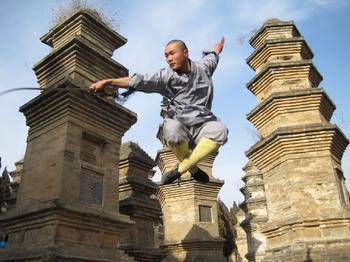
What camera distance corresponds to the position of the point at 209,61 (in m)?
4.51

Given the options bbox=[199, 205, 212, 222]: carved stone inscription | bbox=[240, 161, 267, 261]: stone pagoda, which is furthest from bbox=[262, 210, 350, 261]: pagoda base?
bbox=[240, 161, 267, 261]: stone pagoda

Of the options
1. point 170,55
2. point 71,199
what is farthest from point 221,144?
point 71,199

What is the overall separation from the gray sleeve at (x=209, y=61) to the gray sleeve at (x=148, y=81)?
21.7 inches

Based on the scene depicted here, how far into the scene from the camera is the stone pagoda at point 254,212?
21.7m

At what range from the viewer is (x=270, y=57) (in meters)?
13.8

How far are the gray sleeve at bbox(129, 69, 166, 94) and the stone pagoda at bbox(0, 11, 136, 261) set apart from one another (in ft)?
14.8

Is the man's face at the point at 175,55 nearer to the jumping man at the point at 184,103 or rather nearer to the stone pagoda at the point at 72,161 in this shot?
the jumping man at the point at 184,103

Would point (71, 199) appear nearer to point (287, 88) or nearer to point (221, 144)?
point (221, 144)

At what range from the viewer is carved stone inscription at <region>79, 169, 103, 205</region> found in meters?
9.27

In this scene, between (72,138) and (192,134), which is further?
(72,138)

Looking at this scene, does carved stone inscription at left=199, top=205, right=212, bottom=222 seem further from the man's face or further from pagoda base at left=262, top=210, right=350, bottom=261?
the man's face

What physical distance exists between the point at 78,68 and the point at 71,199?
367cm

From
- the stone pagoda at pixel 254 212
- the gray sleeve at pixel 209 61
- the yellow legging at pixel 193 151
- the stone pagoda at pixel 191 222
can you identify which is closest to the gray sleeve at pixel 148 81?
the gray sleeve at pixel 209 61

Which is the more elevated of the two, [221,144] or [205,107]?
[205,107]
